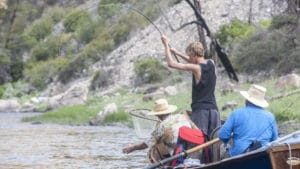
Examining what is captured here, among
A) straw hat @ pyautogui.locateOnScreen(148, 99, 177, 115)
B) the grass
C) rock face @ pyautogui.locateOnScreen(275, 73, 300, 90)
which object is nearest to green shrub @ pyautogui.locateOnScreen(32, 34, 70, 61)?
the grass

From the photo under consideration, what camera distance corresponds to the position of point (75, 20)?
7112 cm

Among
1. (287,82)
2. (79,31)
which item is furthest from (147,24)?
(287,82)

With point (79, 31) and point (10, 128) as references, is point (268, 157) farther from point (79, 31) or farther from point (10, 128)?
point (79, 31)

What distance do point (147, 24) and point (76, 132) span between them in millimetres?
30738

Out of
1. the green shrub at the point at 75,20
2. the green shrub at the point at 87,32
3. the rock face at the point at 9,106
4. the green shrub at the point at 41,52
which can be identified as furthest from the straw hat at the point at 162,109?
the green shrub at the point at 41,52

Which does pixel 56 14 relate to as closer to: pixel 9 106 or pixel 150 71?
pixel 9 106

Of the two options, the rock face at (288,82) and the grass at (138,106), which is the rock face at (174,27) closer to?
the grass at (138,106)

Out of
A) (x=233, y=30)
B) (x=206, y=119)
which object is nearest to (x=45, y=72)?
(x=233, y=30)

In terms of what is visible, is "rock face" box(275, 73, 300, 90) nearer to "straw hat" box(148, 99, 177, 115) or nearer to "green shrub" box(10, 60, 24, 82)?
"straw hat" box(148, 99, 177, 115)

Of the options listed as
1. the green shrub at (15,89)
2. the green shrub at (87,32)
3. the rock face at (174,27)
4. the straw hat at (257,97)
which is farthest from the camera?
the green shrub at (87,32)

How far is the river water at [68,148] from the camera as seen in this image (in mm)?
16511

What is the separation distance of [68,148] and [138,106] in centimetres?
→ 1148

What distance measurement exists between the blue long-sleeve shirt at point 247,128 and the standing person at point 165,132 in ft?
3.08

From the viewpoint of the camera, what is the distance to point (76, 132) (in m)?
27.3
